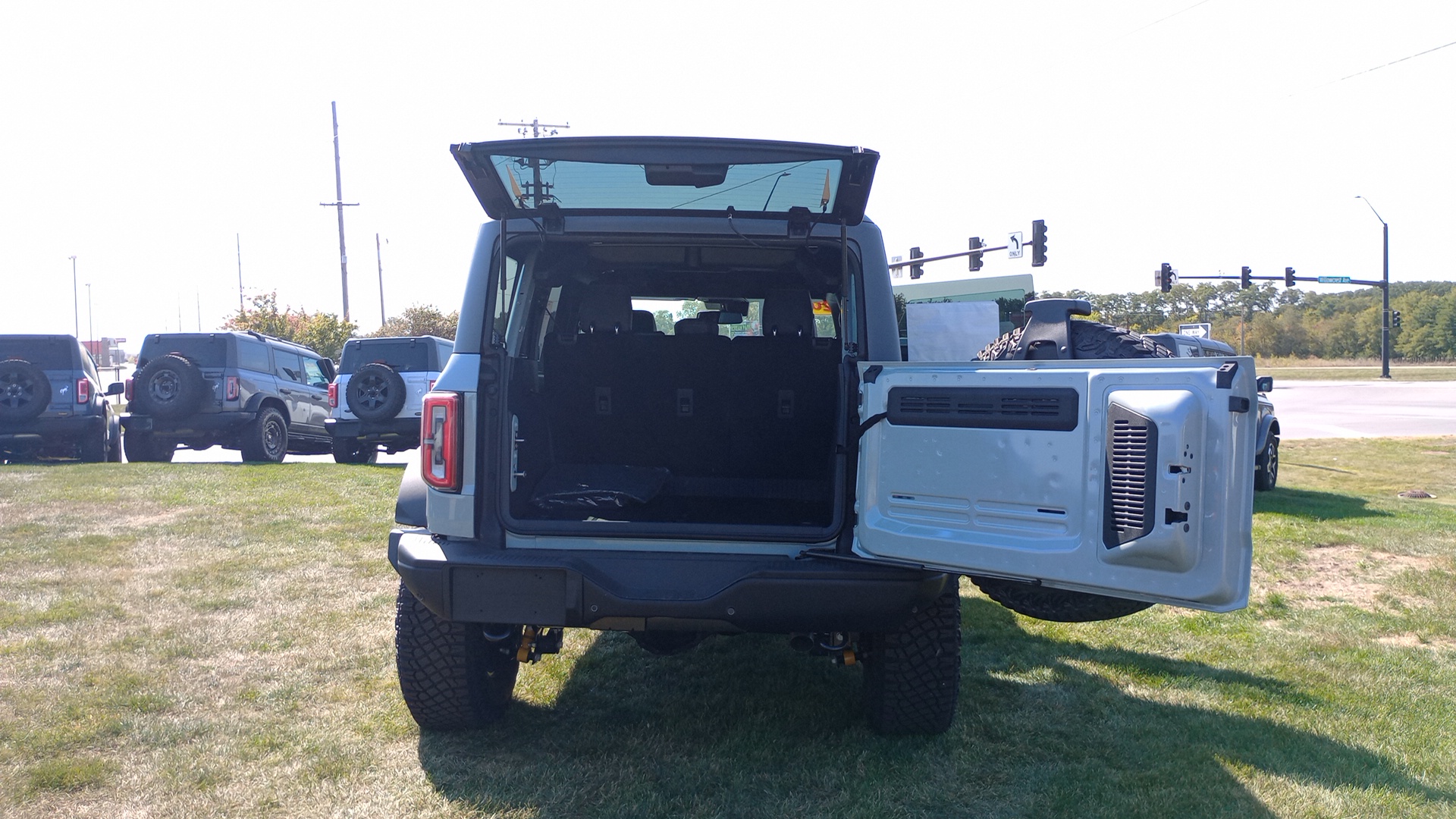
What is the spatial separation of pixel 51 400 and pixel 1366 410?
1136 inches

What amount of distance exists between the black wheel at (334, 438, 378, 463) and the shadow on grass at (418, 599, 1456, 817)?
10.3m

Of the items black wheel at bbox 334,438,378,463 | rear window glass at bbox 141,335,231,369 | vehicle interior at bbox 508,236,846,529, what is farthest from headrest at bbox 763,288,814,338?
rear window glass at bbox 141,335,231,369

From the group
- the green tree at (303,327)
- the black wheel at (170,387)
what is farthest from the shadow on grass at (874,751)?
the green tree at (303,327)

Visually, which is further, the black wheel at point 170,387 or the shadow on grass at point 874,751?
the black wheel at point 170,387

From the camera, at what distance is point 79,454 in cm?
1371

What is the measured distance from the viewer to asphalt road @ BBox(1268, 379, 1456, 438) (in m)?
20.7

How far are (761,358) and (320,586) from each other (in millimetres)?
3432

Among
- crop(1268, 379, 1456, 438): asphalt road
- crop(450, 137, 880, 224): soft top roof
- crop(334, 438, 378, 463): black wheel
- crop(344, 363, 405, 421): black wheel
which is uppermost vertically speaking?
crop(450, 137, 880, 224): soft top roof

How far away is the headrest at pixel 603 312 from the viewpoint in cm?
438

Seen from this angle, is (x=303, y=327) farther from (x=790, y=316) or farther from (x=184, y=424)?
(x=790, y=316)

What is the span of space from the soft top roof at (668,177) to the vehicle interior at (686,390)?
24.2 inches

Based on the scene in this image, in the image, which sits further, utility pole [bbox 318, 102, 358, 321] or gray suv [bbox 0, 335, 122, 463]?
utility pole [bbox 318, 102, 358, 321]

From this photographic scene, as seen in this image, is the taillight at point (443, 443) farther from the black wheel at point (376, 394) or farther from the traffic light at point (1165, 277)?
the traffic light at point (1165, 277)

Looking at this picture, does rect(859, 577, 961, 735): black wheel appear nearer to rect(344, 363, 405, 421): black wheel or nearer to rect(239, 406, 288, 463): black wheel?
rect(344, 363, 405, 421): black wheel
